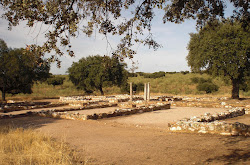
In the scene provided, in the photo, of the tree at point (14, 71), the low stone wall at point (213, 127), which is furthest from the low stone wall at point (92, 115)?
the tree at point (14, 71)

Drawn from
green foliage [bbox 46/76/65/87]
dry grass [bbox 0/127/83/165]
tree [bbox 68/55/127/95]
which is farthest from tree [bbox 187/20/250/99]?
green foliage [bbox 46/76/65/87]

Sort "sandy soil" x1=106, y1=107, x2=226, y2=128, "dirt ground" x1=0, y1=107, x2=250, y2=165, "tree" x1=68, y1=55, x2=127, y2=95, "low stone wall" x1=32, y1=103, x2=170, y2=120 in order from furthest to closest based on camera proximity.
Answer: "tree" x1=68, y1=55, x2=127, y2=95 < "low stone wall" x1=32, y1=103, x2=170, y2=120 < "sandy soil" x1=106, y1=107, x2=226, y2=128 < "dirt ground" x1=0, y1=107, x2=250, y2=165

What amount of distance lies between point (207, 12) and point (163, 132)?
426cm

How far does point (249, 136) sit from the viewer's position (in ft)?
24.8

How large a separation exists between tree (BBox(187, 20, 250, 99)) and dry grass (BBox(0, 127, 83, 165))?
55.8 ft

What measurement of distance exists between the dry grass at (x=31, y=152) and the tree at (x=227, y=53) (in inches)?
669

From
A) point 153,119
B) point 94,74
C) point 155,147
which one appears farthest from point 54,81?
point 155,147

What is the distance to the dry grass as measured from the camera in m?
4.71

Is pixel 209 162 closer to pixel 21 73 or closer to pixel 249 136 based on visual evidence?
pixel 249 136

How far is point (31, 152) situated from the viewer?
4820 mm

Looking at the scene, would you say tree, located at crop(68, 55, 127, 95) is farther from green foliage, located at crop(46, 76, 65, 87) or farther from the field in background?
green foliage, located at crop(46, 76, 65, 87)

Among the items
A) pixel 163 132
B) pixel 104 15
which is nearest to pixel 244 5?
pixel 104 15

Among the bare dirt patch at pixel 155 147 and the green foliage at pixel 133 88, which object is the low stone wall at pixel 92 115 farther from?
the green foliage at pixel 133 88

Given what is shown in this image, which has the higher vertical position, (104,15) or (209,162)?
(104,15)
